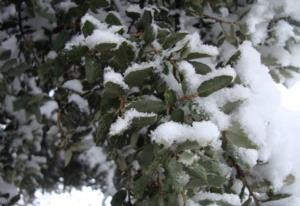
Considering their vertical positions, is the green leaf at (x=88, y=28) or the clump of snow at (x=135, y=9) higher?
the green leaf at (x=88, y=28)

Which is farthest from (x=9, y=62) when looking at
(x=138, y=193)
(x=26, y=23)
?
(x=138, y=193)

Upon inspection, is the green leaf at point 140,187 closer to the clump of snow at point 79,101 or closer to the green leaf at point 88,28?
the green leaf at point 88,28

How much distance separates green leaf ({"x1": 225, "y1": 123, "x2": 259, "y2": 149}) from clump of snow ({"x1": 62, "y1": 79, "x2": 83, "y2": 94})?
22.6 inches

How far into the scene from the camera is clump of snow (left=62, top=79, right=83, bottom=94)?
1.31 meters

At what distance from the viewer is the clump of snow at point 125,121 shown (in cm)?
80

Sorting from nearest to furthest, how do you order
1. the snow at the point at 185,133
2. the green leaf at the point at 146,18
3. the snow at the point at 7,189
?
1. the snow at the point at 185,133
2. the green leaf at the point at 146,18
3. the snow at the point at 7,189

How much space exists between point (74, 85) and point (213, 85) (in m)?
0.59

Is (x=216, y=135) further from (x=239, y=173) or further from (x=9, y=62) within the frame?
(x=9, y=62)

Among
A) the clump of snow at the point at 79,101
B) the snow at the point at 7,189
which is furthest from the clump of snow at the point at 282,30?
the snow at the point at 7,189

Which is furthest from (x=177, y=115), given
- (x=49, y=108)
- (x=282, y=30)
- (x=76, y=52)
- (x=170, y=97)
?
(x=49, y=108)

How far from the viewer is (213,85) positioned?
2.64 ft

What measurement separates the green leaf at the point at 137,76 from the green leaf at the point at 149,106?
0.06m

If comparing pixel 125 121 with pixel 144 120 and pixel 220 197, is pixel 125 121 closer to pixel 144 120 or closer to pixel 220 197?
pixel 144 120

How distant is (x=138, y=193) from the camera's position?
832mm
